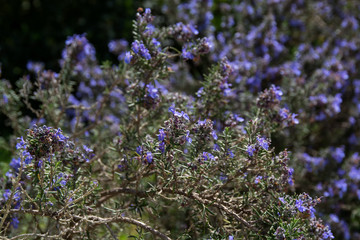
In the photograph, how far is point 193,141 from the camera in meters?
2.19

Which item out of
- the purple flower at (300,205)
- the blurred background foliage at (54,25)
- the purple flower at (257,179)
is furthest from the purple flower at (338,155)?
the blurred background foliage at (54,25)

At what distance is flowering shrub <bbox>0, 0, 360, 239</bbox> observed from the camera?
2.09m

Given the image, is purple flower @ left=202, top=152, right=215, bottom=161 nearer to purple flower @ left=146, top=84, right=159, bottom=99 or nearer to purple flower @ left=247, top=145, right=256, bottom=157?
purple flower @ left=247, top=145, right=256, bottom=157

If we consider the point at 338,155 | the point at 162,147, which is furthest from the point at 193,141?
the point at 338,155

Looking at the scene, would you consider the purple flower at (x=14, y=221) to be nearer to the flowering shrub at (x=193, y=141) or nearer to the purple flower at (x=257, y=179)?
the flowering shrub at (x=193, y=141)

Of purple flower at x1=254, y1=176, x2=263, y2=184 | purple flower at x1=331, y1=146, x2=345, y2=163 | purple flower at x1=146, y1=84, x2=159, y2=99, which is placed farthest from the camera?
purple flower at x1=331, y1=146, x2=345, y2=163

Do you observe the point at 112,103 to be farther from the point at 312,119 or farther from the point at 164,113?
the point at 312,119

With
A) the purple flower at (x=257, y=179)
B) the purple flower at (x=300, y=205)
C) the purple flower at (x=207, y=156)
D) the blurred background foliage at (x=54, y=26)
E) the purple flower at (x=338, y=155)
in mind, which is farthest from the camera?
the blurred background foliage at (x=54, y=26)

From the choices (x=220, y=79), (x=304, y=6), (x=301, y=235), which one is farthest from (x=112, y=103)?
(x=304, y=6)

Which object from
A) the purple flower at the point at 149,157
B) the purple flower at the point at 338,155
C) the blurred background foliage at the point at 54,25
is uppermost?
the blurred background foliage at the point at 54,25

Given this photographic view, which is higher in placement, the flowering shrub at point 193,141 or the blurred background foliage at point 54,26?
the blurred background foliage at point 54,26

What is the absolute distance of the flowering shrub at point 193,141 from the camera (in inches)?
82.3

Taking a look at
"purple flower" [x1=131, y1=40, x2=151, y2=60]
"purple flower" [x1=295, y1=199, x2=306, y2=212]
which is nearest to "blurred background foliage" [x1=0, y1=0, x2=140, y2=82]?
"purple flower" [x1=131, y1=40, x2=151, y2=60]

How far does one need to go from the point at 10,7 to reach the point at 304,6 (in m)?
3.75
